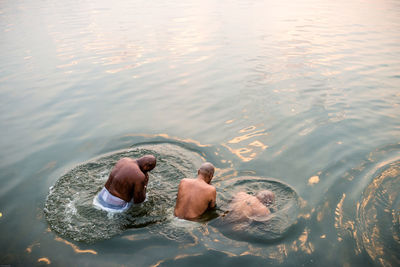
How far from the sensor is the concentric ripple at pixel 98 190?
5.39 metres

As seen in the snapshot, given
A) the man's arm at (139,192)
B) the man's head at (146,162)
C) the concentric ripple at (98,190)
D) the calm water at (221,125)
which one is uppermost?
the man's head at (146,162)

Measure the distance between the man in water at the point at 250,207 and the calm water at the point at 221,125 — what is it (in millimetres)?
408

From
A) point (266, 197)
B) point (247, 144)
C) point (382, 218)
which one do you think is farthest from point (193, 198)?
point (382, 218)

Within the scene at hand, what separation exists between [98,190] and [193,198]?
2100mm

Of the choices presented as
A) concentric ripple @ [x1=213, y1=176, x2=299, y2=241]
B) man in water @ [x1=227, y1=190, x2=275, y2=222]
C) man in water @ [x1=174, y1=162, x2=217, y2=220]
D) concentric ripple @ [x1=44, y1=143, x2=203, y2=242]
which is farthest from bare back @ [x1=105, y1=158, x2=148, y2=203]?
man in water @ [x1=227, y1=190, x2=275, y2=222]

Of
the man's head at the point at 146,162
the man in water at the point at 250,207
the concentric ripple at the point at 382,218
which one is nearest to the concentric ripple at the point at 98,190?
the man's head at the point at 146,162

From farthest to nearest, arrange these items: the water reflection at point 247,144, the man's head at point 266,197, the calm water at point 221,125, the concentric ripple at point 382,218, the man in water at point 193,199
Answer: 1. the water reflection at point 247,144
2. the man's head at point 266,197
3. the man in water at point 193,199
4. the calm water at point 221,125
5. the concentric ripple at point 382,218

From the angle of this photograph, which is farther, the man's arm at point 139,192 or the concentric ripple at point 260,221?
the man's arm at point 139,192

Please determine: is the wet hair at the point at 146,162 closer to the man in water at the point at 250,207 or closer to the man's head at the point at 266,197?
the man in water at the point at 250,207

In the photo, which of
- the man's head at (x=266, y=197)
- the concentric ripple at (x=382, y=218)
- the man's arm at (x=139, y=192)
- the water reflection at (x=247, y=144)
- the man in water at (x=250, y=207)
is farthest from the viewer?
the water reflection at (x=247, y=144)

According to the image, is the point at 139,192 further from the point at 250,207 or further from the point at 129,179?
the point at 250,207

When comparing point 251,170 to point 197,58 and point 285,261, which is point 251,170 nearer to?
point 285,261

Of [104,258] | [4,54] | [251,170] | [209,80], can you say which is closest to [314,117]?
[251,170]

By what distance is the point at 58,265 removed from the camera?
189 inches
